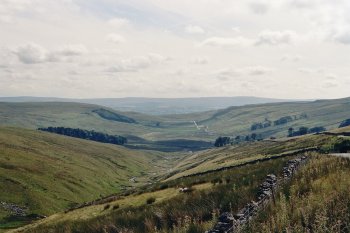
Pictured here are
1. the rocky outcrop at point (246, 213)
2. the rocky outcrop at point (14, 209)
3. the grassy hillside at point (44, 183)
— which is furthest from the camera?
the grassy hillside at point (44, 183)

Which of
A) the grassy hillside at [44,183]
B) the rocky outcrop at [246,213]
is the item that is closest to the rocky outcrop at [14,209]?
the grassy hillside at [44,183]

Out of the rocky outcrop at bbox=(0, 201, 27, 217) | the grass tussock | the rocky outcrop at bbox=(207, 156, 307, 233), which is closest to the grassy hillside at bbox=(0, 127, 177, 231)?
the rocky outcrop at bbox=(0, 201, 27, 217)

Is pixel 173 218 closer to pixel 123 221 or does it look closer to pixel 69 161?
pixel 123 221

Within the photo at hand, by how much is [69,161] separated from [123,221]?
528 ft

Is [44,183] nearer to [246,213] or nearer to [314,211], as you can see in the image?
[246,213]

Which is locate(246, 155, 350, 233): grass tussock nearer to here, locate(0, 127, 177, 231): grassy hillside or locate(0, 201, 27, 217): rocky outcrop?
locate(0, 127, 177, 231): grassy hillside

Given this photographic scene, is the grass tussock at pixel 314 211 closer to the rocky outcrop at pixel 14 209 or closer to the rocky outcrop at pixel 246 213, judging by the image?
the rocky outcrop at pixel 246 213

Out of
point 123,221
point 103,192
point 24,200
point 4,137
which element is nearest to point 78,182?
point 103,192

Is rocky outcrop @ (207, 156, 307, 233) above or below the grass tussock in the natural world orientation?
below

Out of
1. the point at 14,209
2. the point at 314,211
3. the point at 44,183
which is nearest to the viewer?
the point at 314,211

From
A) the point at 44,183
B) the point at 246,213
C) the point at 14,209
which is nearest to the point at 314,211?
the point at 246,213

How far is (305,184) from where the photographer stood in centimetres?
1831

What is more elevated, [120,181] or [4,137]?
[4,137]

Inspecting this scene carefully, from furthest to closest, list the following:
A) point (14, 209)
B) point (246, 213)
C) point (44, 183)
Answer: point (44, 183) < point (14, 209) < point (246, 213)
